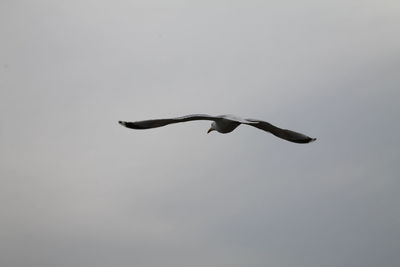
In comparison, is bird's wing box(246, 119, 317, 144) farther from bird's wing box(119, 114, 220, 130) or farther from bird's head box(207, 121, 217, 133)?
bird's wing box(119, 114, 220, 130)

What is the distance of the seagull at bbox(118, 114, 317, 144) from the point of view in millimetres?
35000

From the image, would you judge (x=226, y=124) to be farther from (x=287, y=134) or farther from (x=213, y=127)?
(x=287, y=134)

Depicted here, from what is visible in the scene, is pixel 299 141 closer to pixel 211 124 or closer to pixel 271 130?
pixel 271 130

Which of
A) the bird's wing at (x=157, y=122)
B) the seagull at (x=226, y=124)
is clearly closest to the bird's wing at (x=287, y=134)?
the seagull at (x=226, y=124)

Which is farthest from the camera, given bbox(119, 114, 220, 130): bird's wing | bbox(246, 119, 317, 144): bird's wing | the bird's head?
the bird's head

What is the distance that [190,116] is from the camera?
34.9 meters

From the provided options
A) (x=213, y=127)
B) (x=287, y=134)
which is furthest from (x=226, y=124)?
(x=287, y=134)

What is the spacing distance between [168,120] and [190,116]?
3.20 feet

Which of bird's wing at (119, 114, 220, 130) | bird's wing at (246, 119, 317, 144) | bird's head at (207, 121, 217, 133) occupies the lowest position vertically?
bird's wing at (119, 114, 220, 130)

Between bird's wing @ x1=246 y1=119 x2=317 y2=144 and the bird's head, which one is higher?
the bird's head

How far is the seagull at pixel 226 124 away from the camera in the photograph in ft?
115

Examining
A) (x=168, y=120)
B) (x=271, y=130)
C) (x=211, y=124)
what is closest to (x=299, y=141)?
(x=271, y=130)

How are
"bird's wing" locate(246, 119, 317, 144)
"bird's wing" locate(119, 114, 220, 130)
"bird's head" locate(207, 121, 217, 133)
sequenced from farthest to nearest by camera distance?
"bird's head" locate(207, 121, 217, 133) → "bird's wing" locate(246, 119, 317, 144) → "bird's wing" locate(119, 114, 220, 130)

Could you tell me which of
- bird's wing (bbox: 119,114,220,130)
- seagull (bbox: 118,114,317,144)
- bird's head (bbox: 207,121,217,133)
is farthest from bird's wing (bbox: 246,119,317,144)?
bird's wing (bbox: 119,114,220,130)
